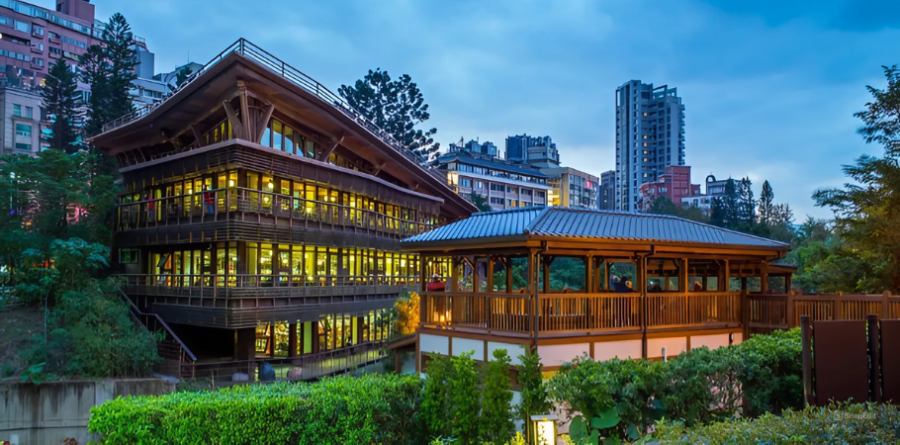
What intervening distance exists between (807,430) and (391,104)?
50820 millimetres

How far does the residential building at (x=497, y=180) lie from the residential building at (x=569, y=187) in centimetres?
582

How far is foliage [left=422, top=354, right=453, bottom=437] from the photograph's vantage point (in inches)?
375

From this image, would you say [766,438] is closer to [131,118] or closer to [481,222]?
[481,222]

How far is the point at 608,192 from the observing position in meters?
180

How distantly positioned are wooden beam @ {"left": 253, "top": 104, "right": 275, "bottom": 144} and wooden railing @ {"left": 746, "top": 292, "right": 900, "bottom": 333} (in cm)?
1944

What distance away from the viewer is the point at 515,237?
13.2 m

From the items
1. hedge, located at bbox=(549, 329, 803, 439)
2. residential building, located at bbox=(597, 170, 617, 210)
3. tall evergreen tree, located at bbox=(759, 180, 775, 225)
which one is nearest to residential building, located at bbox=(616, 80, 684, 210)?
residential building, located at bbox=(597, 170, 617, 210)

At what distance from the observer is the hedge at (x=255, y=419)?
910 cm

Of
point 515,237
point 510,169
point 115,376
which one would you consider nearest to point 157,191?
point 115,376

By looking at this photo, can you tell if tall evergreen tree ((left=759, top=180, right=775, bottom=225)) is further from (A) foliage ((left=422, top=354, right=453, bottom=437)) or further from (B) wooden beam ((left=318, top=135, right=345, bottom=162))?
(A) foliage ((left=422, top=354, right=453, bottom=437))

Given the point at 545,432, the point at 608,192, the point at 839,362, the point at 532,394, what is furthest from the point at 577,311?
the point at 608,192

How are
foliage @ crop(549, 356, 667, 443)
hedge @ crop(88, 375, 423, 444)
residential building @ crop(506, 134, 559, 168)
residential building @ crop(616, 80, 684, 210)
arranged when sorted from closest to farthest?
foliage @ crop(549, 356, 667, 443), hedge @ crop(88, 375, 423, 444), residential building @ crop(506, 134, 559, 168), residential building @ crop(616, 80, 684, 210)

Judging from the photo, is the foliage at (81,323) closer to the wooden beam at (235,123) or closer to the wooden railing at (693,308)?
the wooden beam at (235,123)

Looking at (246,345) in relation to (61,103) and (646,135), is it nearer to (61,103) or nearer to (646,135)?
(61,103)
